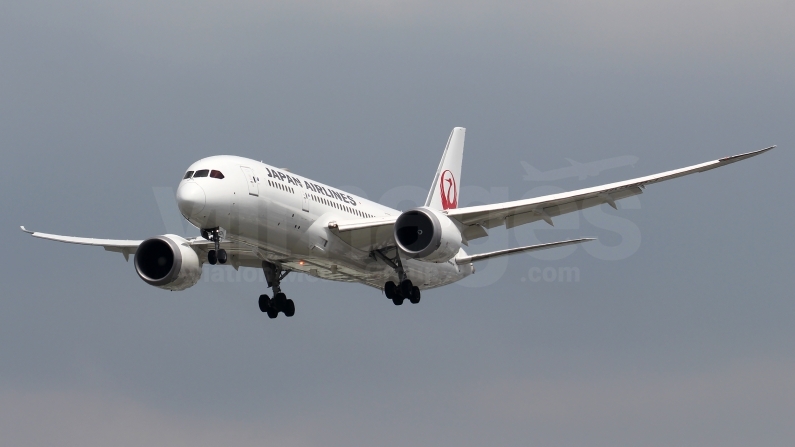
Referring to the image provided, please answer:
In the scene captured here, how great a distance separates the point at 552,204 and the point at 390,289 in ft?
25.7

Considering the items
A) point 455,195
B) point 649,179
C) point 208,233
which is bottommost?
point 208,233

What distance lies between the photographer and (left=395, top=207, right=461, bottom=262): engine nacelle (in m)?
39.6

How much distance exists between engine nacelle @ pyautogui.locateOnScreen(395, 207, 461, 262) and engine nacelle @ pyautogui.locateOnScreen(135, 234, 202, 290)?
911 centimetres

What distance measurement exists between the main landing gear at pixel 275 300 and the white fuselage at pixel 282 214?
179 centimetres

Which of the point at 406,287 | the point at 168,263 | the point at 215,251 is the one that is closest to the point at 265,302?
the point at 168,263

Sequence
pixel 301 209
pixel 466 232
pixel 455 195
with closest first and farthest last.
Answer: pixel 301 209 → pixel 466 232 → pixel 455 195

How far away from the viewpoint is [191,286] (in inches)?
1747

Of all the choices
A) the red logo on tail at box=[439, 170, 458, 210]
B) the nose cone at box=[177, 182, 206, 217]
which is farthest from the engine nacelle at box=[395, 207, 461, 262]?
the red logo on tail at box=[439, 170, 458, 210]

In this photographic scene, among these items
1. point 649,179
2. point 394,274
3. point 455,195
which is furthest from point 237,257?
point 649,179

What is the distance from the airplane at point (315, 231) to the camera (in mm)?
37125

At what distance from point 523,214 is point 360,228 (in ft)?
20.9

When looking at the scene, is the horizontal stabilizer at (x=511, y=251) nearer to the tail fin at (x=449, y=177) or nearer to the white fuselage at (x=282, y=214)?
the white fuselage at (x=282, y=214)

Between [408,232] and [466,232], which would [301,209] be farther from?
[466,232]

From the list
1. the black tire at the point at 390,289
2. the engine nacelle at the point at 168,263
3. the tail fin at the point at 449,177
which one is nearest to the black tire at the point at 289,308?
the engine nacelle at the point at 168,263
